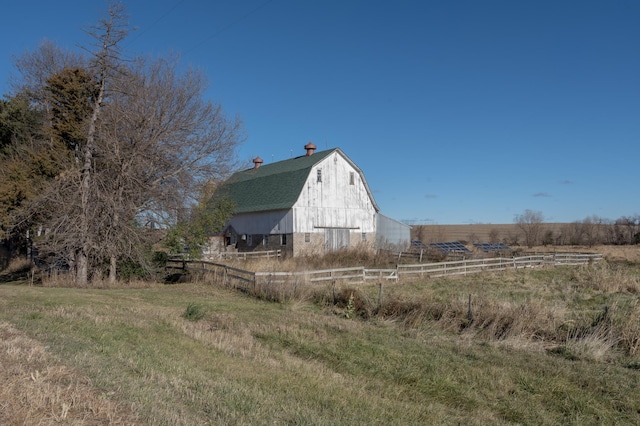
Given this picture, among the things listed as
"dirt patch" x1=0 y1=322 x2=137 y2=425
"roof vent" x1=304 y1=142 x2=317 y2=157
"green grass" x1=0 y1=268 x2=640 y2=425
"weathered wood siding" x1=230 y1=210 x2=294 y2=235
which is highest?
"roof vent" x1=304 y1=142 x2=317 y2=157

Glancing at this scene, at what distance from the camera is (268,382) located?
24.4 ft

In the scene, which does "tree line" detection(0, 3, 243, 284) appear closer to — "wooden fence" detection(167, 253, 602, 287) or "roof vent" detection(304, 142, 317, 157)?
"wooden fence" detection(167, 253, 602, 287)

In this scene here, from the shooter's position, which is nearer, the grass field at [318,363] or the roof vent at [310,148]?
the grass field at [318,363]

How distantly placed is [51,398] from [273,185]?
35.6 m

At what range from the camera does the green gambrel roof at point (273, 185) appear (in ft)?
122

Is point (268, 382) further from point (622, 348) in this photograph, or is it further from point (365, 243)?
point (365, 243)

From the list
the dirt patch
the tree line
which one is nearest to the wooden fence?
the tree line

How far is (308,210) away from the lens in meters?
37.0

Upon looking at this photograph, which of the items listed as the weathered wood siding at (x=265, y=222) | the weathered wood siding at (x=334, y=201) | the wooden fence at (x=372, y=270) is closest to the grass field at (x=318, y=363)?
the wooden fence at (x=372, y=270)

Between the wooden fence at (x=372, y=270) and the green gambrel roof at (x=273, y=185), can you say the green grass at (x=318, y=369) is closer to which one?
the wooden fence at (x=372, y=270)

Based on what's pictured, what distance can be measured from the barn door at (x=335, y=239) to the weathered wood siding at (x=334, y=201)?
42 centimetres

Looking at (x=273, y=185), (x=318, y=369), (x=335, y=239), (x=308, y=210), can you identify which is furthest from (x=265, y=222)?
(x=318, y=369)

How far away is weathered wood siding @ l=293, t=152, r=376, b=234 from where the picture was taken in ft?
121

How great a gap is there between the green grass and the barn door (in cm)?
2352
